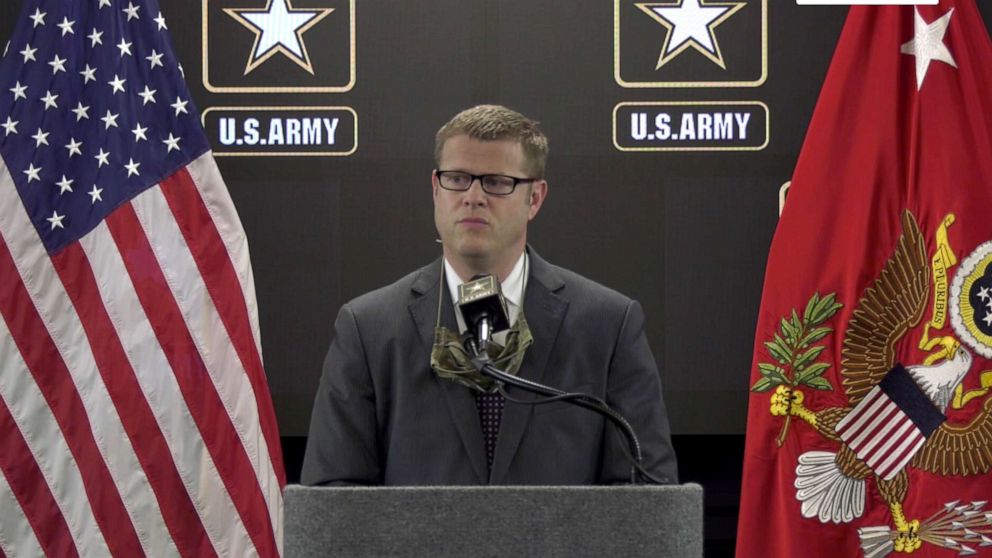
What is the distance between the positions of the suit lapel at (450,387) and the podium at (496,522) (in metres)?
0.79

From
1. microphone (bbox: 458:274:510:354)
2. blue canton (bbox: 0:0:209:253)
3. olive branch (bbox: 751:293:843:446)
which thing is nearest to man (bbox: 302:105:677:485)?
microphone (bbox: 458:274:510:354)

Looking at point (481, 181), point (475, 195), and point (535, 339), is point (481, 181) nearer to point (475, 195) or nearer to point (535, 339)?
point (475, 195)

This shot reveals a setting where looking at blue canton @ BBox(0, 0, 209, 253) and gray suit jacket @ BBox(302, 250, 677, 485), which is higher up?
blue canton @ BBox(0, 0, 209, 253)

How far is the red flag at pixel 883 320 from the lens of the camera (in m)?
3.42

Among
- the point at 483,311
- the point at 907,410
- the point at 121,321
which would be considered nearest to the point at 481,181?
the point at 483,311

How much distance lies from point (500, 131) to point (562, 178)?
138 centimetres

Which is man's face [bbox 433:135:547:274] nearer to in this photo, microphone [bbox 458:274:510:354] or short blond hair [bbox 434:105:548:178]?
short blond hair [bbox 434:105:548:178]

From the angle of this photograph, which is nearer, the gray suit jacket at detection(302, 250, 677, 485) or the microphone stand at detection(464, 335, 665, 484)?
the microphone stand at detection(464, 335, 665, 484)

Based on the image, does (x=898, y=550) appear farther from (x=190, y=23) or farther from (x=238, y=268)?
(x=190, y=23)

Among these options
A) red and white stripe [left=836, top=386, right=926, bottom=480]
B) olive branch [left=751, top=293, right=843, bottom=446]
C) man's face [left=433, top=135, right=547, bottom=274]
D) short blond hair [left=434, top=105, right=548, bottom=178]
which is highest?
short blond hair [left=434, top=105, right=548, bottom=178]

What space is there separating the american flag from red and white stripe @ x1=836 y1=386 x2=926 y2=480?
5.46ft

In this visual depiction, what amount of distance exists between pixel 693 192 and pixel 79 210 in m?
1.83

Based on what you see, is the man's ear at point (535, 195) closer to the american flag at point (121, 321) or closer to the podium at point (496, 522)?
the podium at point (496, 522)

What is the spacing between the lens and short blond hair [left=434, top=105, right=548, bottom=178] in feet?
7.82
